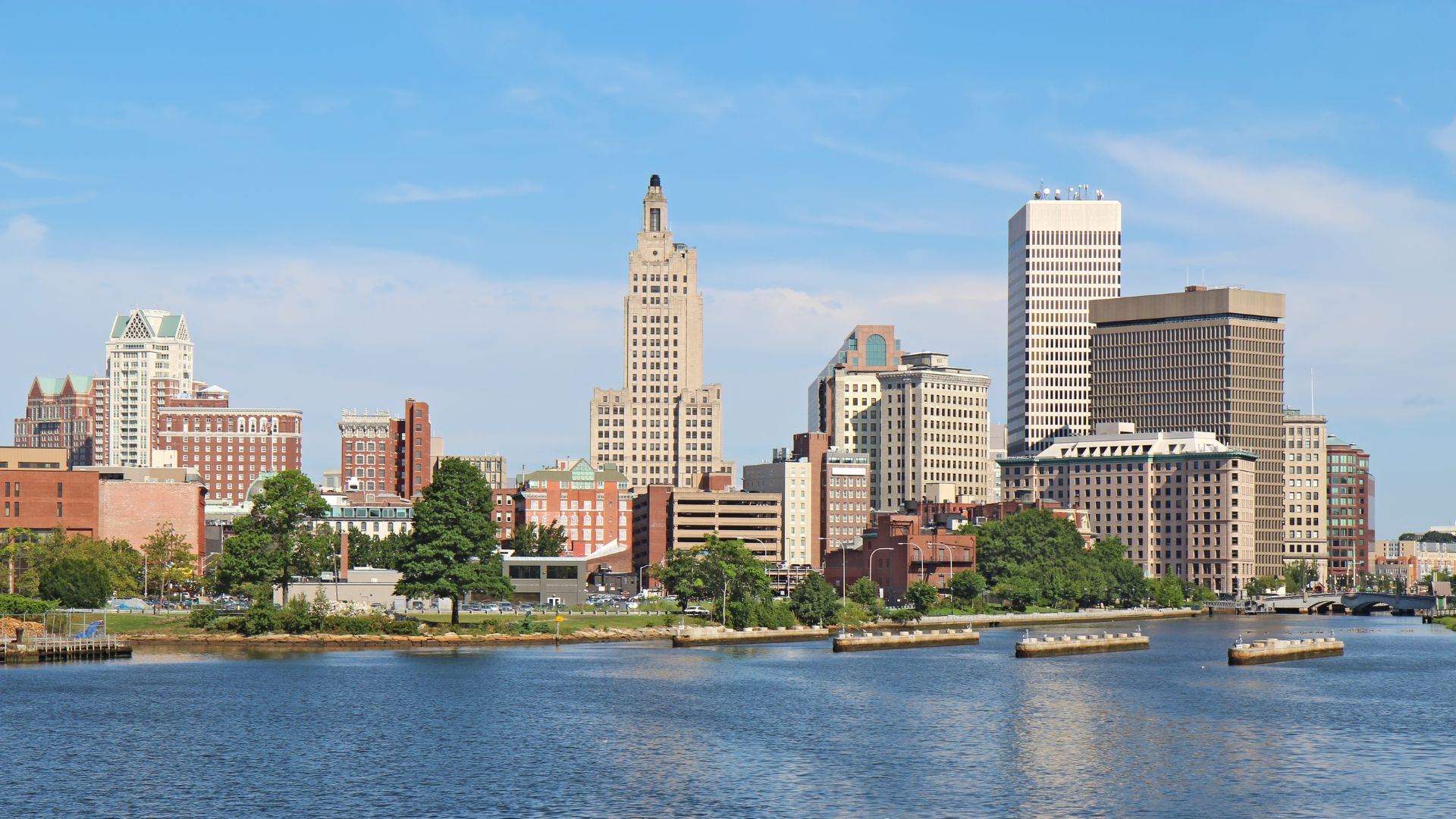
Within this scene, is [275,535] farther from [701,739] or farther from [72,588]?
[701,739]

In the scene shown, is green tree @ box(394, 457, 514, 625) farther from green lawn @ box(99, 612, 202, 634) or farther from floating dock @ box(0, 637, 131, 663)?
floating dock @ box(0, 637, 131, 663)

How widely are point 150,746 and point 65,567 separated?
106m

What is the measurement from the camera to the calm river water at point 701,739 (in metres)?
85.9

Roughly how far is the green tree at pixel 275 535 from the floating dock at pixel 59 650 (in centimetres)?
2396

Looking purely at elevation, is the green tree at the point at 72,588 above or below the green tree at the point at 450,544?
below

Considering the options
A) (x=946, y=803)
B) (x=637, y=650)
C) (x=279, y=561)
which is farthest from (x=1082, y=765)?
(x=279, y=561)

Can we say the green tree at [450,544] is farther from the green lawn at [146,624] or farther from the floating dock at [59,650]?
the floating dock at [59,650]

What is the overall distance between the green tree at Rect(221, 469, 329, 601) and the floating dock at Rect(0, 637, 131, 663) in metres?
24.0

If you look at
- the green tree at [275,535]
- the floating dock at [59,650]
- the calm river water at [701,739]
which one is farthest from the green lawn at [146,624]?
the calm river water at [701,739]

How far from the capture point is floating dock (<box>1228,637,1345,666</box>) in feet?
589

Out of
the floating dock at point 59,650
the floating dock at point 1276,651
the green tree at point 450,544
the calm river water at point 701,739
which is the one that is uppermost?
the green tree at point 450,544

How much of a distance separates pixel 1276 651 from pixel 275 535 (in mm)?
A: 108454

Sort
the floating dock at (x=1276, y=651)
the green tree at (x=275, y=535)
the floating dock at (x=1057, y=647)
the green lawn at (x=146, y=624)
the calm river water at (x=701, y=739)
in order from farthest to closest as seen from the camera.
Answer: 1. the green tree at (x=275, y=535)
2. the floating dock at (x=1057, y=647)
3. the green lawn at (x=146, y=624)
4. the floating dock at (x=1276, y=651)
5. the calm river water at (x=701, y=739)

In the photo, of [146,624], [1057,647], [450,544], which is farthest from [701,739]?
A: [146,624]
